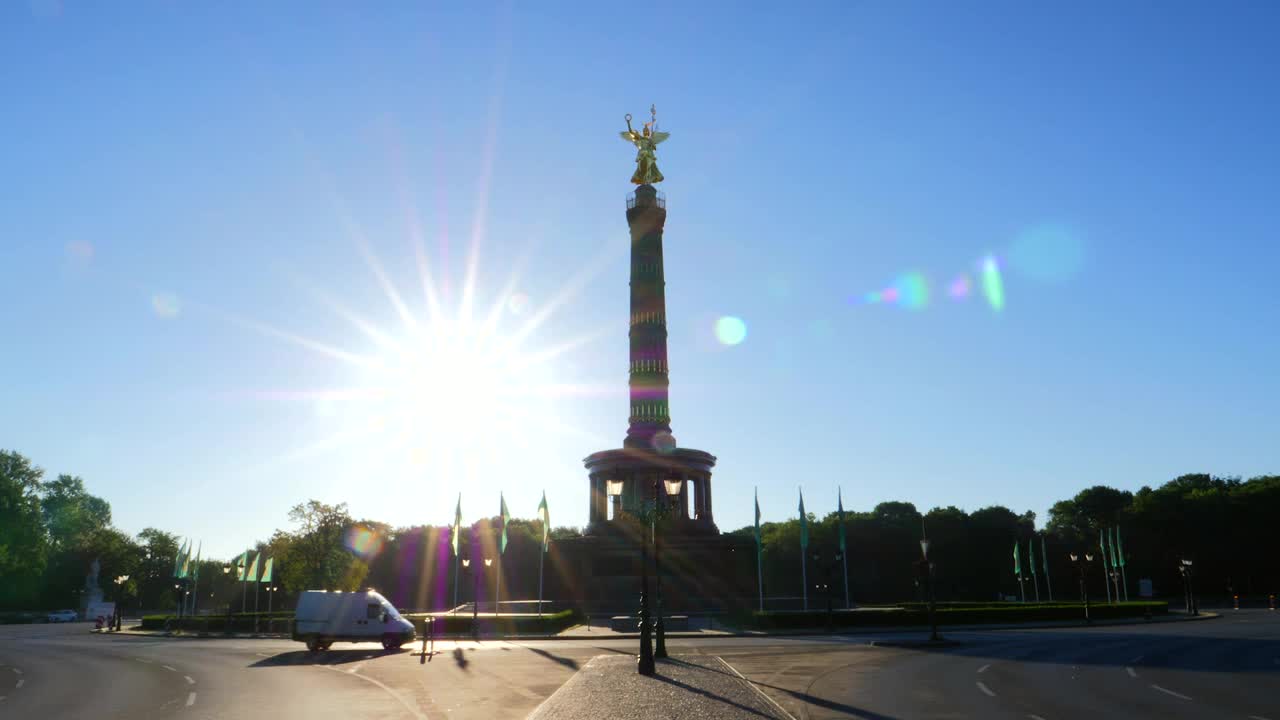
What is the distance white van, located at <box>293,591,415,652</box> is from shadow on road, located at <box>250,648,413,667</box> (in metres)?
0.61

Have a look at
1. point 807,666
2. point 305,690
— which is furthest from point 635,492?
point 305,690

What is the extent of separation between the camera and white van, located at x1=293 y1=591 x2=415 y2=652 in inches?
1432

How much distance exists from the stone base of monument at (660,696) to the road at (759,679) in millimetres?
748

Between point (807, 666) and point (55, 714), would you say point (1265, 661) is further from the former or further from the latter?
point (55, 714)

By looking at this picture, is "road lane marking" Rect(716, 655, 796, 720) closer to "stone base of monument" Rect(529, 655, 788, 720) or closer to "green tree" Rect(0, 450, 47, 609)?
"stone base of monument" Rect(529, 655, 788, 720)

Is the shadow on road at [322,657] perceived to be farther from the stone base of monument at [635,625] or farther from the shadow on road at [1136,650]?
the shadow on road at [1136,650]

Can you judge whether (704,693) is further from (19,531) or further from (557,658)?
(19,531)

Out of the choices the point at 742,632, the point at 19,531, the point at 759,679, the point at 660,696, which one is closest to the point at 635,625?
the point at 742,632

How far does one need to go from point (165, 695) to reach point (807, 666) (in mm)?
18380

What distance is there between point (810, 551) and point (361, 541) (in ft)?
176

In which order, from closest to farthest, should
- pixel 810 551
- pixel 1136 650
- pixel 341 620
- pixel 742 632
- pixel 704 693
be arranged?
pixel 704 693 → pixel 1136 650 → pixel 341 620 → pixel 742 632 → pixel 810 551

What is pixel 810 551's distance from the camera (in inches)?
4198

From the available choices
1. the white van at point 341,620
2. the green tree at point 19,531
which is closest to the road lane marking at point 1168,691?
the white van at point 341,620

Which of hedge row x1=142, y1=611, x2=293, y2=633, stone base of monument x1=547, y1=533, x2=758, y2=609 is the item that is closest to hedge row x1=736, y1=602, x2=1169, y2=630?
stone base of monument x1=547, y1=533, x2=758, y2=609
